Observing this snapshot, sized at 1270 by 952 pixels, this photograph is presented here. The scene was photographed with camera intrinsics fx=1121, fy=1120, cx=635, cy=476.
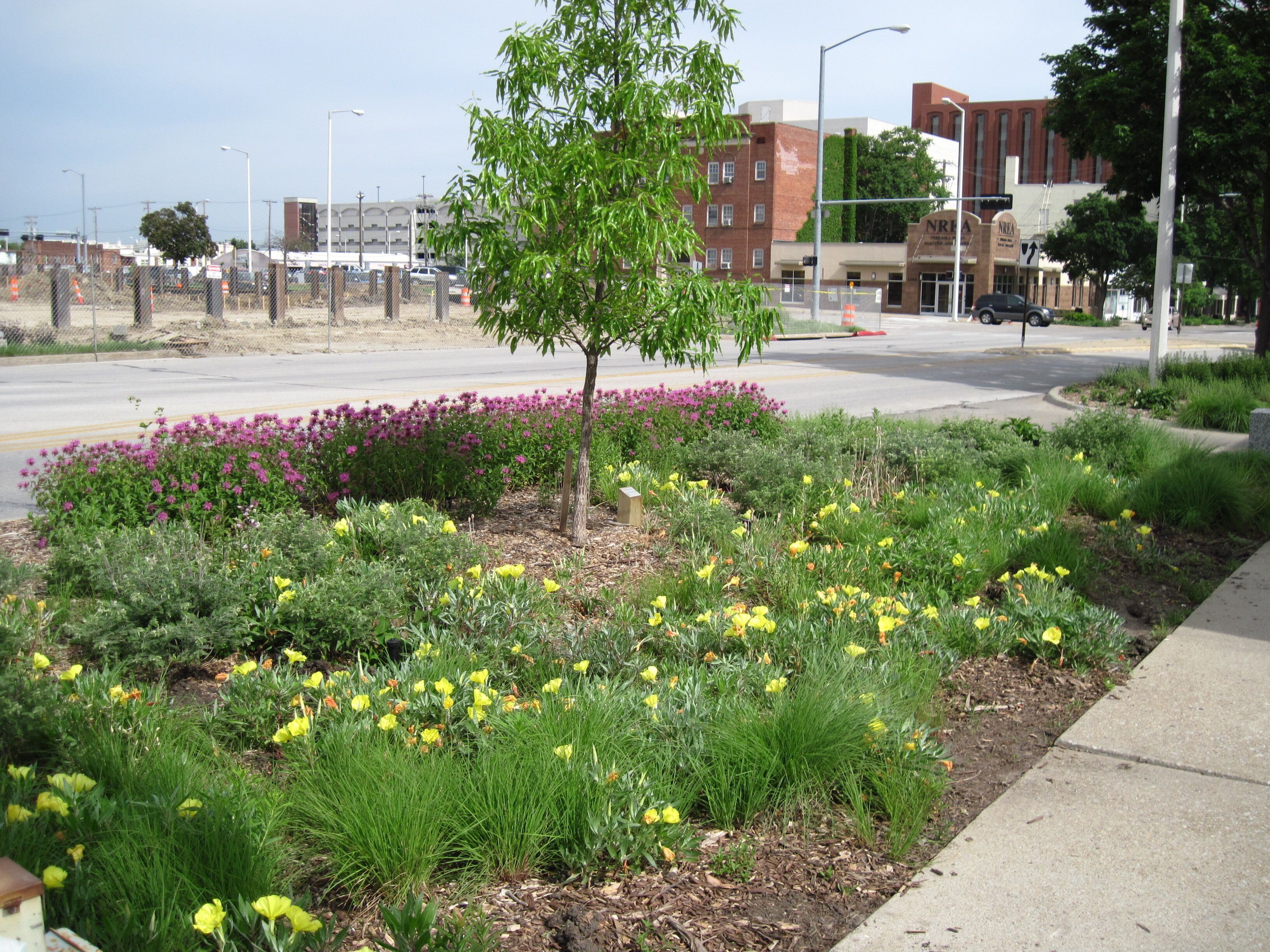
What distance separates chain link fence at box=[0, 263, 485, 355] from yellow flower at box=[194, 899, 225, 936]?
19336 mm

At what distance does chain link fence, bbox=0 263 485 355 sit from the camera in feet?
87.4

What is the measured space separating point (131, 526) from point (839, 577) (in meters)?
4.00

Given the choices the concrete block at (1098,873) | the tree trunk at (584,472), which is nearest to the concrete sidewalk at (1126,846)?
the concrete block at (1098,873)

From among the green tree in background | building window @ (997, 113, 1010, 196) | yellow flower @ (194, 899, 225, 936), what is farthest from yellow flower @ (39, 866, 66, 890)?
building window @ (997, 113, 1010, 196)

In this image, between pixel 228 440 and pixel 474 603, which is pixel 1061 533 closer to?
pixel 474 603

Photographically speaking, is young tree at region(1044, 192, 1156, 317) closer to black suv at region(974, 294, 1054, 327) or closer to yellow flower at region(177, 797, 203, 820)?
black suv at region(974, 294, 1054, 327)

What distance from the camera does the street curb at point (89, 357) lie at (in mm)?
22984

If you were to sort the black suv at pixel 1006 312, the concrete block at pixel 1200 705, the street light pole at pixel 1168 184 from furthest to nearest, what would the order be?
the black suv at pixel 1006 312 → the street light pole at pixel 1168 184 → the concrete block at pixel 1200 705

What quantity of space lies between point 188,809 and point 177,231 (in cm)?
7404

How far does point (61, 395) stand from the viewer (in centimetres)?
1648

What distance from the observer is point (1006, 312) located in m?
60.7

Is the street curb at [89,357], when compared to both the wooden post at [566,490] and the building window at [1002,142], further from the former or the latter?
the building window at [1002,142]

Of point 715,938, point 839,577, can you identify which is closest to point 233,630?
point 715,938

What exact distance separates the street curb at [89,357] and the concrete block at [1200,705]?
22.8 meters
